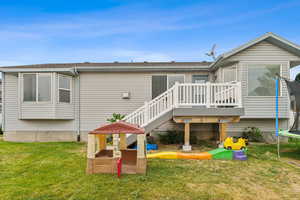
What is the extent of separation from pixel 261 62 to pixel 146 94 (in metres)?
5.64

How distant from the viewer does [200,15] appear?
15.4 meters

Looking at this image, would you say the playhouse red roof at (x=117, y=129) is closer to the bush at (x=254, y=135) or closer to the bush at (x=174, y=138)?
the bush at (x=174, y=138)

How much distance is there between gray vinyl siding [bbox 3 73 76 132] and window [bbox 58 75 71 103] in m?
1.18

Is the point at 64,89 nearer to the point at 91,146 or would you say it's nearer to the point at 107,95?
the point at 107,95

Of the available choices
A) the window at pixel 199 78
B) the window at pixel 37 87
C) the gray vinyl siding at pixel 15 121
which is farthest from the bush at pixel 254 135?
the window at pixel 37 87

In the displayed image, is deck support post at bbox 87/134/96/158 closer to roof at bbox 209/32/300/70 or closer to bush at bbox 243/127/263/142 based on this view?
roof at bbox 209/32/300/70

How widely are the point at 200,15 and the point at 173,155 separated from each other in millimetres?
14269

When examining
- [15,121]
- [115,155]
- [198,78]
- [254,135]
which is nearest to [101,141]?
[115,155]

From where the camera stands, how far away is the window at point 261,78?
7707 millimetres

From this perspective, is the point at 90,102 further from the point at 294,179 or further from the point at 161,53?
the point at 161,53

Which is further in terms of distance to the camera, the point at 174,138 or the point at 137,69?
the point at 137,69

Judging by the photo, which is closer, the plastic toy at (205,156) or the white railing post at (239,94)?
the plastic toy at (205,156)

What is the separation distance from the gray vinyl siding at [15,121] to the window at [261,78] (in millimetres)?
9172

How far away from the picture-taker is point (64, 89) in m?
8.65
